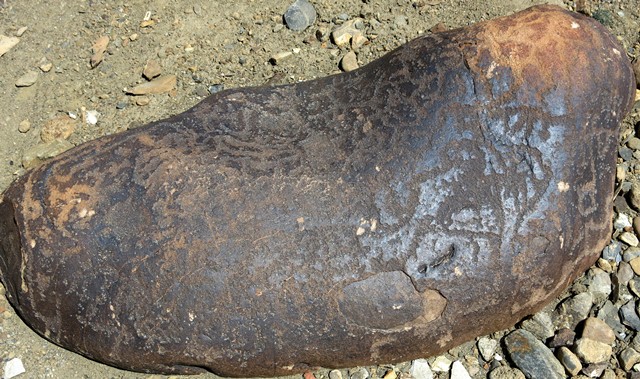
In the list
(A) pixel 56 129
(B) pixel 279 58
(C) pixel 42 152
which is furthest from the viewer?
(B) pixel 279 58

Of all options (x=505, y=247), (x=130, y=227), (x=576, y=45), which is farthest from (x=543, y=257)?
(x=130, y=227)

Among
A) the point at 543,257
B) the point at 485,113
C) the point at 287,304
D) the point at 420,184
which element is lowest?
the point at 287,304

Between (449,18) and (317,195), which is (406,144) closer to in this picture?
(317,195)

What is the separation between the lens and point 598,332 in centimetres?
256

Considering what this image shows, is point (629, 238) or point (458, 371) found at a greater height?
point (629, 238)

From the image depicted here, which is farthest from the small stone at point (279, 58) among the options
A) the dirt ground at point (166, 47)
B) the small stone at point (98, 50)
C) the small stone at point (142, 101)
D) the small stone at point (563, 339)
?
the small stone at point (563, 339)

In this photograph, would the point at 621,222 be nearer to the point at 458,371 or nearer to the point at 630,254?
the point at 630,254

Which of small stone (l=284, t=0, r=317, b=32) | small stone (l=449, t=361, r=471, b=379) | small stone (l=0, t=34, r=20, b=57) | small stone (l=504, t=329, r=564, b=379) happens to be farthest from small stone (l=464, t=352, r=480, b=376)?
small stone (l=0, t=34, r=20, b=57)

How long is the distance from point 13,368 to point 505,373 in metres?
1.83

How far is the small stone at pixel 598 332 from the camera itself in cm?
255

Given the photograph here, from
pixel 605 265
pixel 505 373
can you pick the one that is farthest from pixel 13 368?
pixel 605 265

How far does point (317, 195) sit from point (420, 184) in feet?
1.05

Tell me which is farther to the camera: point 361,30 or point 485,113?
point 361,30

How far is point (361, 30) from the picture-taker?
3568 mm
